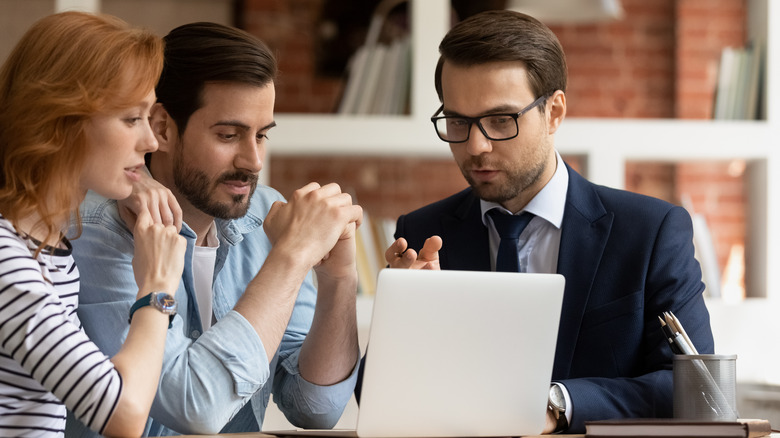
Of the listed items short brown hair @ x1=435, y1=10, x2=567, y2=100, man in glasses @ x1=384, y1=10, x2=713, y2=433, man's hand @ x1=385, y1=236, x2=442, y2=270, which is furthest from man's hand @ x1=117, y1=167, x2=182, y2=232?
short brown hair @ x1=435, y1=10, x2=567, y2=100

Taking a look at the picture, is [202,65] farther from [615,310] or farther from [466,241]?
[615,310]

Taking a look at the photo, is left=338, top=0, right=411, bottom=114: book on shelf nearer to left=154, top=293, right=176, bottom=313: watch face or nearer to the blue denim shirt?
the blue denim shirt

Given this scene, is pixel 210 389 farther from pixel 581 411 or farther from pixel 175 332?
pixel 581 411

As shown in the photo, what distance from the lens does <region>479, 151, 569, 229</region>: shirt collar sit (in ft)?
6.20

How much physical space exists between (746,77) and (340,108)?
4.71ft

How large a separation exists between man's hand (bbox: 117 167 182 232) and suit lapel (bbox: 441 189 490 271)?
70 centimetres

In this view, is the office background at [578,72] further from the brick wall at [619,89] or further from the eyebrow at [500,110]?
the eyebrow at [500,110]

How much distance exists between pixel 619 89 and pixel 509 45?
3.10 metres

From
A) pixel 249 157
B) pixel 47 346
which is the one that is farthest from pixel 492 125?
pixel 47 346

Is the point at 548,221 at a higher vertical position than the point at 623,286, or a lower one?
higher

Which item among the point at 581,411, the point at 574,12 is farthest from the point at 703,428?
the point at 574,12

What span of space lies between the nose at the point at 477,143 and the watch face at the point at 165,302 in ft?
2.71

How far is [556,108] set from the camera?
2023 mm

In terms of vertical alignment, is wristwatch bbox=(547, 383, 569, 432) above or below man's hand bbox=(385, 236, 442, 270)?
below
